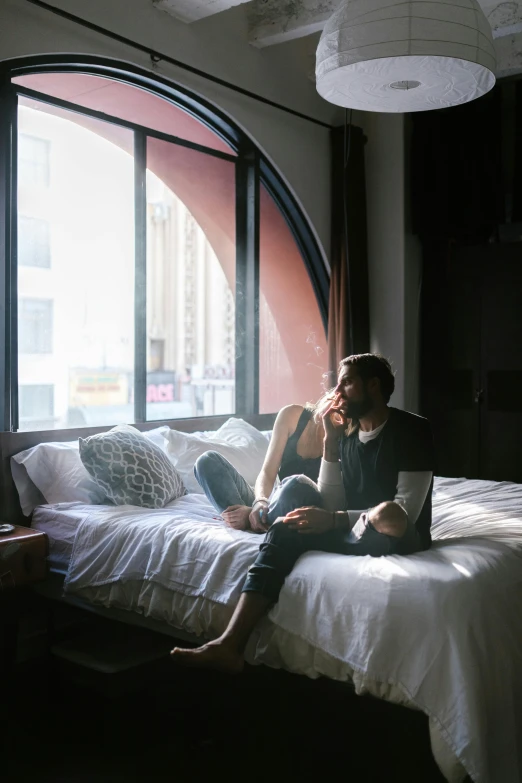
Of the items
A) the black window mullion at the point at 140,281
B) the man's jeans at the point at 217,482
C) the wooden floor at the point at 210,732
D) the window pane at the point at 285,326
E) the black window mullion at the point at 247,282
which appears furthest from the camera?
the window pane at the point at 285,326

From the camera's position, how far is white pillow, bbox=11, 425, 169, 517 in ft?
9.68

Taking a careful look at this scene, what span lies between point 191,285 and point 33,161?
143cm

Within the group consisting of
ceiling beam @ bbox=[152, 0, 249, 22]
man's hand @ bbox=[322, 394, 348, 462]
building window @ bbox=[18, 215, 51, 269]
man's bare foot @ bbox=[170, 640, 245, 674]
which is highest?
ceiling beam @ bbox=[152, 0, 249, 22]

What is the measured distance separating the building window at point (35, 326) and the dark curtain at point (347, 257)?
1879mm

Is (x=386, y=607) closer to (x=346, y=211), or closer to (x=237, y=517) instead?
(x=237, y=517)

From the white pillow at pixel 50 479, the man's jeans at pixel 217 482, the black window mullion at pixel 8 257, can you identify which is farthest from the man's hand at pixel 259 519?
the black window mullion at pixel 8 257

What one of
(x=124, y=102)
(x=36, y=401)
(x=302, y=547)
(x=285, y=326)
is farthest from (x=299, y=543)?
(x=285, y=326)

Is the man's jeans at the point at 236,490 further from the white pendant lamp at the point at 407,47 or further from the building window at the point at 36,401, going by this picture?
the white pendant lamp at the point at 407,47

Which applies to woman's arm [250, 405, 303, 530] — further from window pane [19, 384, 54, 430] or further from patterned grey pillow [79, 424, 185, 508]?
window pane [19, 384, 54, 430]

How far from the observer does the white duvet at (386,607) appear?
5.71 ft

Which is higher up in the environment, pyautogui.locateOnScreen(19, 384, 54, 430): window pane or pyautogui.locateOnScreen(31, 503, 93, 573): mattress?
pyautogui.locateOnScreen(19, 384, 54, 430): window pane

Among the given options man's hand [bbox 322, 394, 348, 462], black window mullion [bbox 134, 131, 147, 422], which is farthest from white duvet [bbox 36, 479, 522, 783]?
black window mullion [bbox 134, 131, 147, 422]

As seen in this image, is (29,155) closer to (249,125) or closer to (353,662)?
(249,125)

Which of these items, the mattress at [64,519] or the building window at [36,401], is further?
the building window at [36,401]
